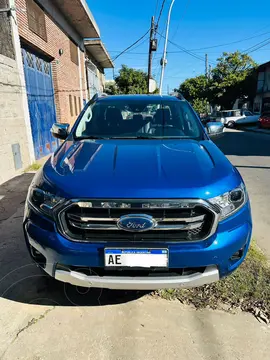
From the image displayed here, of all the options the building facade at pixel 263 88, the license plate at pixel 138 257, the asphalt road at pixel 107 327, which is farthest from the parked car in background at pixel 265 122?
the license plate at pixel 138 257

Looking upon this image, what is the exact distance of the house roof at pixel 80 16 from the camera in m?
10.6

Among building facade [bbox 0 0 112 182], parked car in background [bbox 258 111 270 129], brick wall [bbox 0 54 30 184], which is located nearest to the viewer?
brick wall [bbox 0 54 30 184]

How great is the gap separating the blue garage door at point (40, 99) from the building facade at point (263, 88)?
2700 cm

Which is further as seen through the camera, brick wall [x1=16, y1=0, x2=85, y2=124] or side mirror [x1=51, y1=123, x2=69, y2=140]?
brick wall [x1=16, y1=0, x2=85, y2=124]

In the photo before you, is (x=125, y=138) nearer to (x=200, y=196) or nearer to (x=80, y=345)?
(x=200, y=196)

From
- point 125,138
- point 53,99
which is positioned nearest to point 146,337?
point 125,138

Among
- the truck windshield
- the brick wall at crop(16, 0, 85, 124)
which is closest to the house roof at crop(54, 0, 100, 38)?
the brick wall at crop(16, 0, 85, 124)

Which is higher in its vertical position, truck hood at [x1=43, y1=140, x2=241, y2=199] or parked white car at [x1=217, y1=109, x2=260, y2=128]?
truck hood at [x1=43, y1=140, x2=241, y2=199]

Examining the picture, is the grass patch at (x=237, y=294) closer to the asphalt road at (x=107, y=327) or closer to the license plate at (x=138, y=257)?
the asphalt road at (x=107, y=327)

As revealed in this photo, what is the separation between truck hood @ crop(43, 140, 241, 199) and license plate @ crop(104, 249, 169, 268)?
37 centimetres

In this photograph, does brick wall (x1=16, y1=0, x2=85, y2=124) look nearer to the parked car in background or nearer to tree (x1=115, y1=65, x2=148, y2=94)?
the parked car in background

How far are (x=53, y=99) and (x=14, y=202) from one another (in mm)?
6652

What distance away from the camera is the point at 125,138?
3111mm

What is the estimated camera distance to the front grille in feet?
6.25
